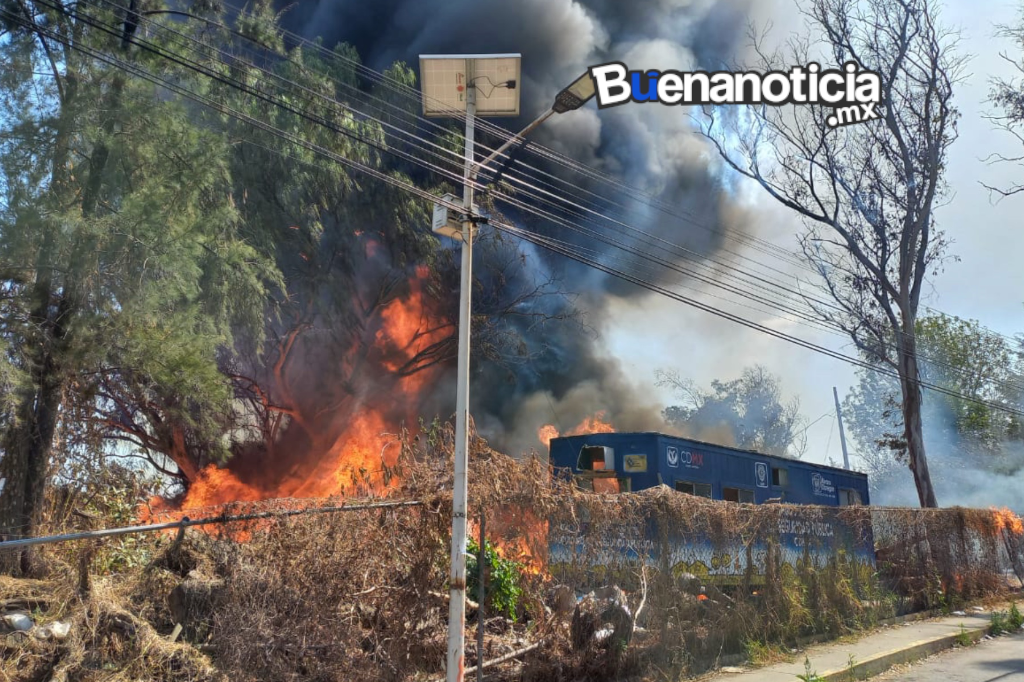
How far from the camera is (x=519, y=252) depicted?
107 feet

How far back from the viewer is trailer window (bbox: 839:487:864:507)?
772 inches

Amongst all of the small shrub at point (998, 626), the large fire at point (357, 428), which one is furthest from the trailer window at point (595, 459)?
the large fire at point (357, 428)

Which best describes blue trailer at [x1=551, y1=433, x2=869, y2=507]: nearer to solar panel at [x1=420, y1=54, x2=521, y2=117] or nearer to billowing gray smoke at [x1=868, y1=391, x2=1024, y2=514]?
solar panel at [x1=420, y1=54, x2=521, y2=117]

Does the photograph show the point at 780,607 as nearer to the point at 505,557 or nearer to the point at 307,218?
the point at 505,557

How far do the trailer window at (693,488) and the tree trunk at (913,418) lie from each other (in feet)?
47.2

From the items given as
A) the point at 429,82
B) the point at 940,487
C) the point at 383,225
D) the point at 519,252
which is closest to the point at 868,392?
the point at 940,487

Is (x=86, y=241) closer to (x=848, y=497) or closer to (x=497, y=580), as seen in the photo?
(x=497, y=580)

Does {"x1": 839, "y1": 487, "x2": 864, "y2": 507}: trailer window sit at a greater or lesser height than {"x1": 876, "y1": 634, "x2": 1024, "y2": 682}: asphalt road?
greater

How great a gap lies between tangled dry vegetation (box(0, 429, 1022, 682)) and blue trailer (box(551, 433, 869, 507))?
9.43 feet

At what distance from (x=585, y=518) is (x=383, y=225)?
2021 cm

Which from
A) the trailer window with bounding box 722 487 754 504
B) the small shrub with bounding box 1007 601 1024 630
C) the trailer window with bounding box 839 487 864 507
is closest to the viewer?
the small shrub with bounding box 1007 601 1024 630

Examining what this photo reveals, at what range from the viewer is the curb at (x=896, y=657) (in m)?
9.98

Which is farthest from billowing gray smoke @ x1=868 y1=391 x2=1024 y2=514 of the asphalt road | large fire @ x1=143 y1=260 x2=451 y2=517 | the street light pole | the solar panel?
the solar panel

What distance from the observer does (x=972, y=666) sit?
11203 mm
